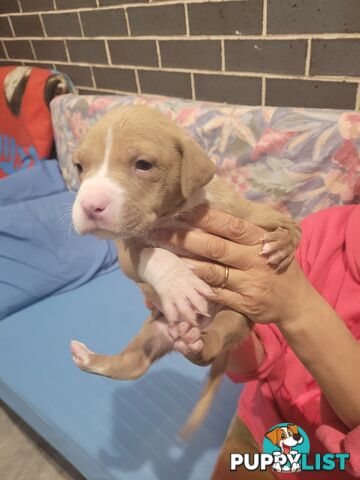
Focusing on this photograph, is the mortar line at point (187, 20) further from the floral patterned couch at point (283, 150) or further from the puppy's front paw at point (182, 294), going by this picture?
the puppy's front paw at point (182, 294)

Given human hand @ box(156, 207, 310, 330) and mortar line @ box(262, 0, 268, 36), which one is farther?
mortar line @ box(262, 0, 268, 36)

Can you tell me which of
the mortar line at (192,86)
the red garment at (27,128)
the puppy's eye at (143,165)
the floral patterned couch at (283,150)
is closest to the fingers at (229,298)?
the puppy's eye at (143,165)

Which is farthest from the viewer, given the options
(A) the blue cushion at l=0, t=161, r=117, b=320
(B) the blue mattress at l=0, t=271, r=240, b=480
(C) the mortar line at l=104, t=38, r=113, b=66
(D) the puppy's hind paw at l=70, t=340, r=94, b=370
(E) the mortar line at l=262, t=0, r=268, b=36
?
(C) the mortar line at l=104, t=38, r=113, b=66

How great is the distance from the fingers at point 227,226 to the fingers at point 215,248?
0.06 feet

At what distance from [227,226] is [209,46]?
1.59m

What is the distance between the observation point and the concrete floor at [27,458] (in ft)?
6.68

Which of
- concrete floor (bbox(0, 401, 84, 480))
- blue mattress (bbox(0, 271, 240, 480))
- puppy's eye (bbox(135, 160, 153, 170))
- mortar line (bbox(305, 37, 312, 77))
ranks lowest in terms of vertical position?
concrete floor (bbox(0, 401, 84, 480))

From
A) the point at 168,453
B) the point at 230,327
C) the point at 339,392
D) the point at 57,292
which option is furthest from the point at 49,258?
the point at 339,392

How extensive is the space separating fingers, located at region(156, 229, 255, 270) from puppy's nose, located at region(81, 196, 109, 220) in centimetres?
30

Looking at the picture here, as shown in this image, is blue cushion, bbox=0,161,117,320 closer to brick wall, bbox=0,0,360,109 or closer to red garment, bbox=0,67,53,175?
red garment, bbox=0,67,53,175

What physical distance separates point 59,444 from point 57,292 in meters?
1.02

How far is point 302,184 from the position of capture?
1896 millimetres

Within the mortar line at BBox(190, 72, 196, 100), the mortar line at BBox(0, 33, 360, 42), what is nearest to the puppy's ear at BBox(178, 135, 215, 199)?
the mortar line at BBox(0, 33, 360, 42)

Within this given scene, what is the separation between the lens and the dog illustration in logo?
124 cm
